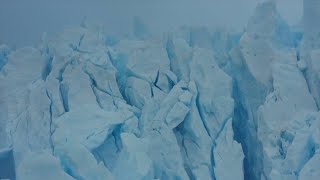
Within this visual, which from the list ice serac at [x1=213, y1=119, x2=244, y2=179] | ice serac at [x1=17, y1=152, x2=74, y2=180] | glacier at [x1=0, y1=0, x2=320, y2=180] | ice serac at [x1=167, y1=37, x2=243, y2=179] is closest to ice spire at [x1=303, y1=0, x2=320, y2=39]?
glacier at [x1=0, y1=0, x2=320, y2=180]

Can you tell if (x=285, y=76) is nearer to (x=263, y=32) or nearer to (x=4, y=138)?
(x=263, y=32)

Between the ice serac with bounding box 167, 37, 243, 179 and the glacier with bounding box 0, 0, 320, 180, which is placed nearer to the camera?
the glacier with bounding box 0, 0, 320, 180

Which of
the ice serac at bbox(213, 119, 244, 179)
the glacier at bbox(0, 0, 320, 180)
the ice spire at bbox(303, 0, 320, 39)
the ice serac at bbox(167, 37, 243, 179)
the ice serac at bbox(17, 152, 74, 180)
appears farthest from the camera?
the ice spire at bbox(303, 0, 320, 39)

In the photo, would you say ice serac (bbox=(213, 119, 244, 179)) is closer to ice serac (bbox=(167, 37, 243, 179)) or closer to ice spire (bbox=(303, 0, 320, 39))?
ice serac (bbox=(167, 37, 243, 179))

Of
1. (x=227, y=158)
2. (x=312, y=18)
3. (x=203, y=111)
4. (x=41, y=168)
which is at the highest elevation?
(x=312, y=18)

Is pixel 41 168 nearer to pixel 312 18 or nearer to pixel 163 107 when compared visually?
pixel 163 107

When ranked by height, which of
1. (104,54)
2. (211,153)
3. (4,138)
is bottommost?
(211,153)

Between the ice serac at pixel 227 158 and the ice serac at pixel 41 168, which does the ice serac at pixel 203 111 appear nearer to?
the ice serac at pixel 227 158

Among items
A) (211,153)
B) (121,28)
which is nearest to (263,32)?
(211,153)

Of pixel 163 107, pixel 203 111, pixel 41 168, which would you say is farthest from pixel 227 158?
pixel 41 168
